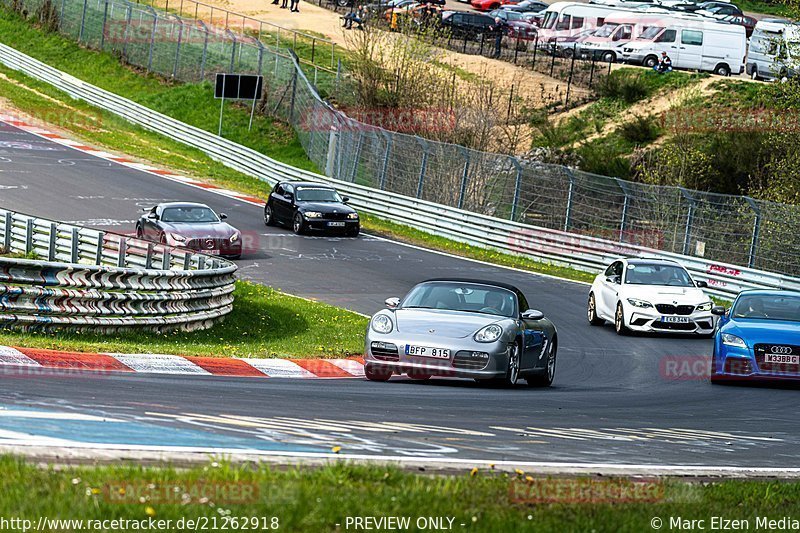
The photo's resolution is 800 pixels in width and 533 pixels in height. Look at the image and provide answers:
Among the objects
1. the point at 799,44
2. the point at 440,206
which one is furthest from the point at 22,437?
the point at 799,44

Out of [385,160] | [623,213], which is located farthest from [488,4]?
[623,213]

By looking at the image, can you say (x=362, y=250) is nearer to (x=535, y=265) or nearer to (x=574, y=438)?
(x=535, y=265)

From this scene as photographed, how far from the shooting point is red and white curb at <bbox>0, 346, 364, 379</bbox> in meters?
12.5

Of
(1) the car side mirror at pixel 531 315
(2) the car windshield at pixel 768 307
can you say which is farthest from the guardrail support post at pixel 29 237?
(2) the car windshield at pixel 768 307

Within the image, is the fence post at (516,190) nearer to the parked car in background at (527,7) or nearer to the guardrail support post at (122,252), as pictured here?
the guardrail support post at (122,252)

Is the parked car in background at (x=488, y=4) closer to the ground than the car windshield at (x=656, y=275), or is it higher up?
higher up

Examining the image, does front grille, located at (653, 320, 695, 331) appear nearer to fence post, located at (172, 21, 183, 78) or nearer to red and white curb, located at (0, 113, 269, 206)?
red and white curb, located at (0, 113, 269, 206)

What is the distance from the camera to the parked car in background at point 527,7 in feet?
256

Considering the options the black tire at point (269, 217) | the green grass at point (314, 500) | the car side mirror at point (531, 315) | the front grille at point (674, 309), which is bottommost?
the black tire at point (269, 217)

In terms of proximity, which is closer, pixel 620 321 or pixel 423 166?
pixel 620 321

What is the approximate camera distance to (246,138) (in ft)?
161

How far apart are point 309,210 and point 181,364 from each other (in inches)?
770

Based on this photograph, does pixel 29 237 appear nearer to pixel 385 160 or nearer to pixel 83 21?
pixel 385 160

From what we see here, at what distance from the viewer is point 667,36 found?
61.2 meters
